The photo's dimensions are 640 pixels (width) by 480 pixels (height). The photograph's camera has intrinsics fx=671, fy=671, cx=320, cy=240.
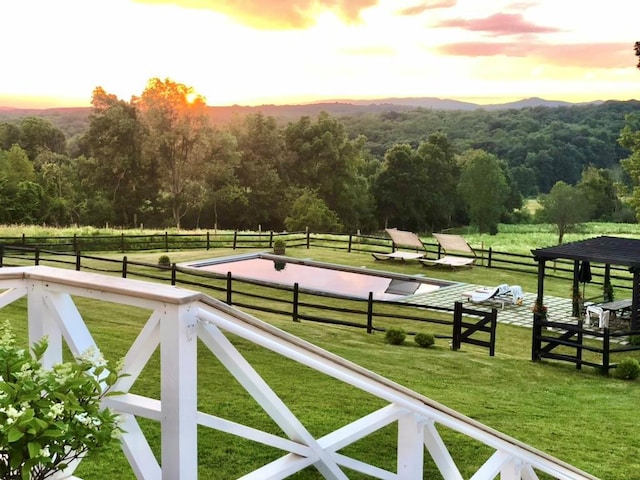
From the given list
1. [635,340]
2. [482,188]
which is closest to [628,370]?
[635,340]

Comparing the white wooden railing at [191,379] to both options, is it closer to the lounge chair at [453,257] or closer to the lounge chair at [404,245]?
the lounge chair at [453,257]

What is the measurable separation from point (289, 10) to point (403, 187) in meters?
16.4

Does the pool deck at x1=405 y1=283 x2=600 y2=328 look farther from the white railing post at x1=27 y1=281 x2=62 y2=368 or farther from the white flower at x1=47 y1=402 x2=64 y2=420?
the white flower at x1=47 y1=402 x2=64 y2=420

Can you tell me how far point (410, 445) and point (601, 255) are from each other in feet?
40.3

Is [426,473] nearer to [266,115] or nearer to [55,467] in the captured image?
[55,467]

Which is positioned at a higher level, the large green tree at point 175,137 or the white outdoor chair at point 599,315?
the large green tree at point 175,137

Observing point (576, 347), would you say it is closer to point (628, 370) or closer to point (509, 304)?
point (628, 370)

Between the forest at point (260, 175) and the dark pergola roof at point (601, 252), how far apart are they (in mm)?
26759

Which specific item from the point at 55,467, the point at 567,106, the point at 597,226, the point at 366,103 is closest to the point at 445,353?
the point at 55,467

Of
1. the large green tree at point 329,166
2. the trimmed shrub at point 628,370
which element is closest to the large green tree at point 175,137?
the large green tree at point 329,166

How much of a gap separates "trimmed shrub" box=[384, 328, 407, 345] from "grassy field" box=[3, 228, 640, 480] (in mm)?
235

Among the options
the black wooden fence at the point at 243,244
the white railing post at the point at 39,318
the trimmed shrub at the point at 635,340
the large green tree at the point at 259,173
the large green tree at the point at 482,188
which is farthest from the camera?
the large green tree at the point at 482,188

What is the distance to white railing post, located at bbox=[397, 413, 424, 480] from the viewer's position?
282 cm

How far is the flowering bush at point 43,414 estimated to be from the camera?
1.80m
